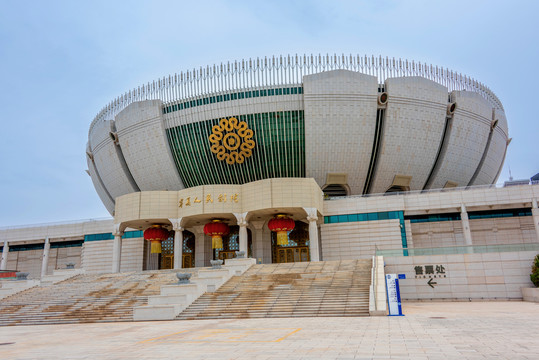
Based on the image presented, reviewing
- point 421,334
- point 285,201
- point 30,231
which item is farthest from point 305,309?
point 30,231

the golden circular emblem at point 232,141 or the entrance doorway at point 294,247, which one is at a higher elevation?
the golden circular emblem at point 232,141

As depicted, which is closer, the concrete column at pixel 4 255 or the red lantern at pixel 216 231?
the red lantern at pixel 216 231

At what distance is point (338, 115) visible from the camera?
39500mm

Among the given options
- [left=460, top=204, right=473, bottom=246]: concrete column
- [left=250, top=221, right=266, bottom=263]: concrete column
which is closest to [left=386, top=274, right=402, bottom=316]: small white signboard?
[left=460, top=204, right=473, bottom=246]: concrete column

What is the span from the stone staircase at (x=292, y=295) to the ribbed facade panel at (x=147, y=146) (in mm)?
22383

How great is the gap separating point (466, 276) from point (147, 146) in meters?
32.9

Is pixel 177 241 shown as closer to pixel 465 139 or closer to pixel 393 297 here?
pixel 393 297

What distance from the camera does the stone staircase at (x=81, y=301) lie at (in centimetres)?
1938

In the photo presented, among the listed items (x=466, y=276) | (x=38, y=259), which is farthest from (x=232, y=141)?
(x=38, y=259)

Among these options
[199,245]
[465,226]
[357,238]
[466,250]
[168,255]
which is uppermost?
[465,226]

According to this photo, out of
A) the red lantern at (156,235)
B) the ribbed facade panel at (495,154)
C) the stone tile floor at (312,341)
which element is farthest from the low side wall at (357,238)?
the stone tile floor at (312,341)

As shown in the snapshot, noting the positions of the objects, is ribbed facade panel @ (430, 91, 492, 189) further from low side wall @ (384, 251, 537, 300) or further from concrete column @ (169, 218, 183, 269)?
concrete column @ (169, 218, 183, 269)

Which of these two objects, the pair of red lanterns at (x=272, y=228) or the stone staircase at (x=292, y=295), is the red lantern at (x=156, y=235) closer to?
the pair of red lanterns at (x=272, y=228)

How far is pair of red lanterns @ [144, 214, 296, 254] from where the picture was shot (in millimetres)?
35438
